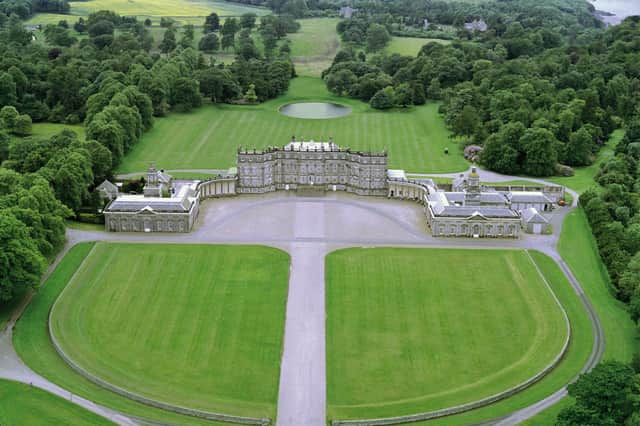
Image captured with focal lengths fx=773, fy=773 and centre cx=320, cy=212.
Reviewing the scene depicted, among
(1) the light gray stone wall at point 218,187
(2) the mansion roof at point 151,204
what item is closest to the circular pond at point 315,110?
(1) the light gray stone wall at point 218,187

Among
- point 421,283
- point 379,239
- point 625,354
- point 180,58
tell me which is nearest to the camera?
point 625,354

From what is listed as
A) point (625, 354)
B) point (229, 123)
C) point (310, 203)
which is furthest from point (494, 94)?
point (625, 354)

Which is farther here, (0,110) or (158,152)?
(0,110)

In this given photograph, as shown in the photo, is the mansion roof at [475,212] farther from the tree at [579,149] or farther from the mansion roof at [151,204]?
the tree at [579,149]

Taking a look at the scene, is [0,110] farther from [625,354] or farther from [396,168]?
[625,354]

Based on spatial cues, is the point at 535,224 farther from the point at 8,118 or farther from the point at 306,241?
the point at 8,118

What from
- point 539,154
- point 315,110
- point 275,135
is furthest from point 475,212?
point 315,110
